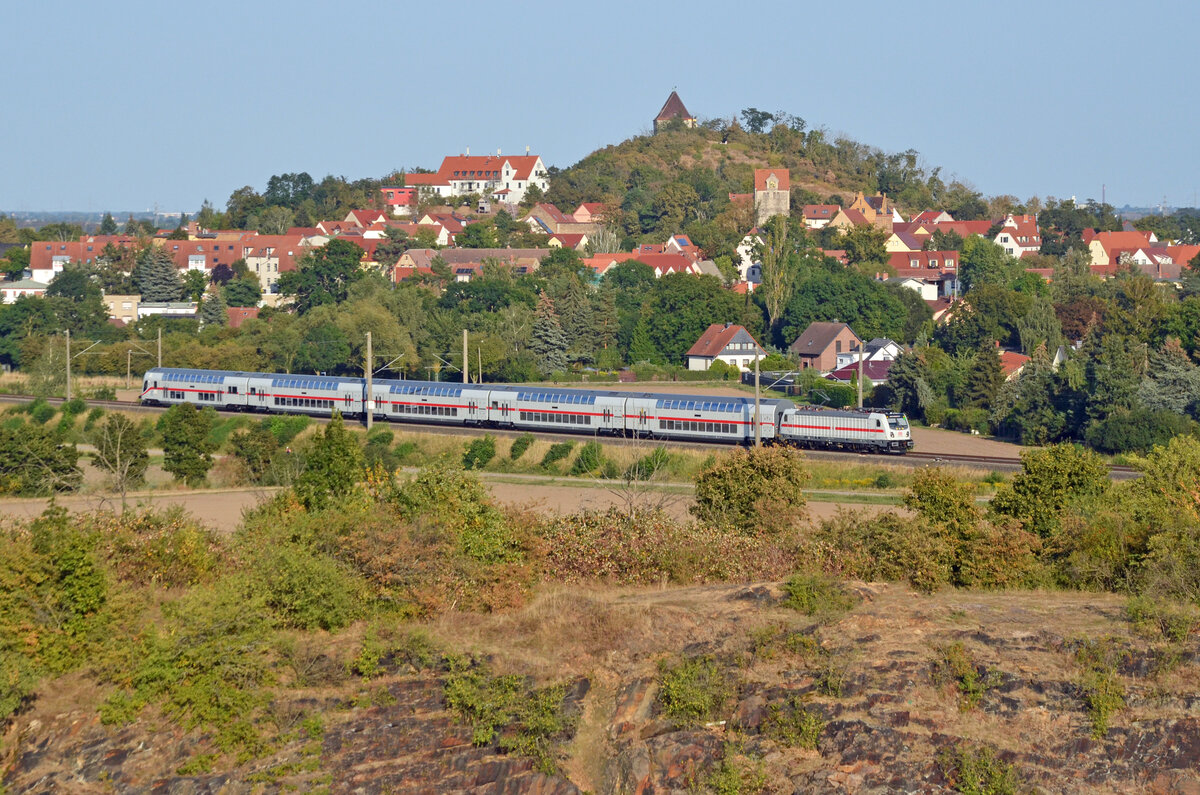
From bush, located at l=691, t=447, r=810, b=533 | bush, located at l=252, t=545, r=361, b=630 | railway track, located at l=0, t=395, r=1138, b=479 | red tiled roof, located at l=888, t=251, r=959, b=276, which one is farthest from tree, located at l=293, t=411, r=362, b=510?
red tiled roof, located at l=888, t=251, r=959, b=276

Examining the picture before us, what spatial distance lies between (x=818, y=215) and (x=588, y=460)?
105177 millimetres

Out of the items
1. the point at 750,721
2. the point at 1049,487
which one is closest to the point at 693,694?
the point at 750,721

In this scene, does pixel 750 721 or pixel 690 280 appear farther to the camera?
pixel 690 280

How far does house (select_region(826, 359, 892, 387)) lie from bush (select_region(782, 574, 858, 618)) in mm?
56711

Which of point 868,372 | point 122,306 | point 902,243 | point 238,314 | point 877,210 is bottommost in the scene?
point 868,372

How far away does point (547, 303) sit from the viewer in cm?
9594

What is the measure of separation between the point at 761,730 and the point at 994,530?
883cm

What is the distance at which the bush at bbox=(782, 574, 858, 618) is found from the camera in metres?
22.3

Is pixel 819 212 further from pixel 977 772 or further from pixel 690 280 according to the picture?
pixel 977 772

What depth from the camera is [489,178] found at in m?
171

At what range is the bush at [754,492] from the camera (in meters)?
29.3

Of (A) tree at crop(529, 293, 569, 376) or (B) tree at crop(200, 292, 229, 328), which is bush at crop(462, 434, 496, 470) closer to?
(A) tree at crop(529, 293, 569, 376)

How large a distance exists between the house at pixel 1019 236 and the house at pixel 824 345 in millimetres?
63794

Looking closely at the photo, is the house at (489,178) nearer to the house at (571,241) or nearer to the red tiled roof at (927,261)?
the house at (571,241)
